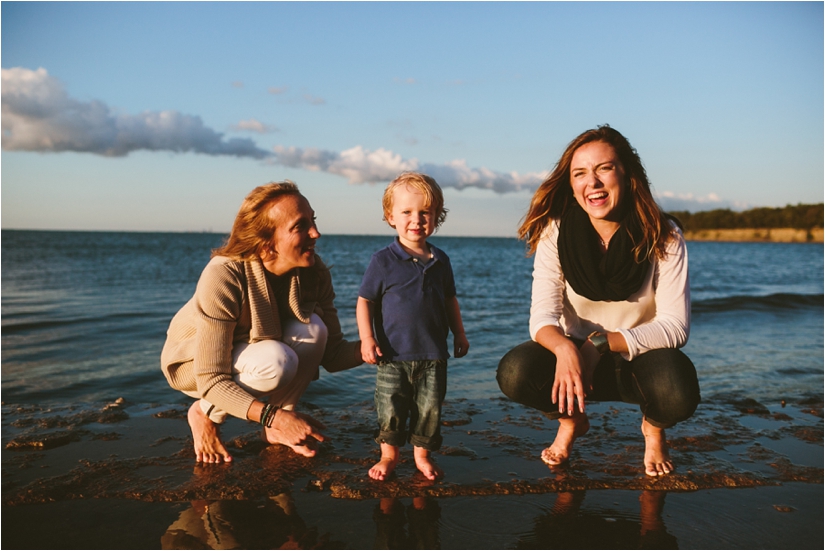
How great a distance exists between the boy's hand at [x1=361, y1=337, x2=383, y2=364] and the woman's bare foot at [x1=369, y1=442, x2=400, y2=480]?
1.50 ft

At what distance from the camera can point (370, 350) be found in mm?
3039

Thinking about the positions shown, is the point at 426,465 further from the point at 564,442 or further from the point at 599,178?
the point at 599,178

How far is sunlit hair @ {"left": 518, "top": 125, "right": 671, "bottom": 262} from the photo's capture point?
3.04 meters

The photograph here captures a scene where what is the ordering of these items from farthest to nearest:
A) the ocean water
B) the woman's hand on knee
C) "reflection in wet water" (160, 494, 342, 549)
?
the ocean water, the woman's hand on knee, "reflection in wet water" (160, 494, 342, 549)

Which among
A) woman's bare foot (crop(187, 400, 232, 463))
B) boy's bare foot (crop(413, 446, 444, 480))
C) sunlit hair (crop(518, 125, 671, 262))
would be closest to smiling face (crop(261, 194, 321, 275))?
woman's bare foot (crop(187, 400, 232, 463))

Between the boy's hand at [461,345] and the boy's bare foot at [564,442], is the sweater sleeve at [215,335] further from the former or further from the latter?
the boy's bare foot at [564,442]

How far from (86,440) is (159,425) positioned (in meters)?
0.45

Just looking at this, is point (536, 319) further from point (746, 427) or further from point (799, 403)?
point (799, 403)

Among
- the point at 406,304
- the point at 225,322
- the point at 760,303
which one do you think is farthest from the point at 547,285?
the point at 760,303

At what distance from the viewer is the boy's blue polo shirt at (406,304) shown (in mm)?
3104

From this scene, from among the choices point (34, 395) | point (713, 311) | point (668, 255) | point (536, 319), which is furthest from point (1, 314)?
point (713, 311)

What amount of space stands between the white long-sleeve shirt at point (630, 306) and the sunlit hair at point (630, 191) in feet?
0.30

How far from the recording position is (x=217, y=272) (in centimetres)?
316

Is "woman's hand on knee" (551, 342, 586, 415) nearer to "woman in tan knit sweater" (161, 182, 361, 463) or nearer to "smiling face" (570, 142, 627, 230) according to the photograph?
"smiling face" (570, 142, 627, 230)
